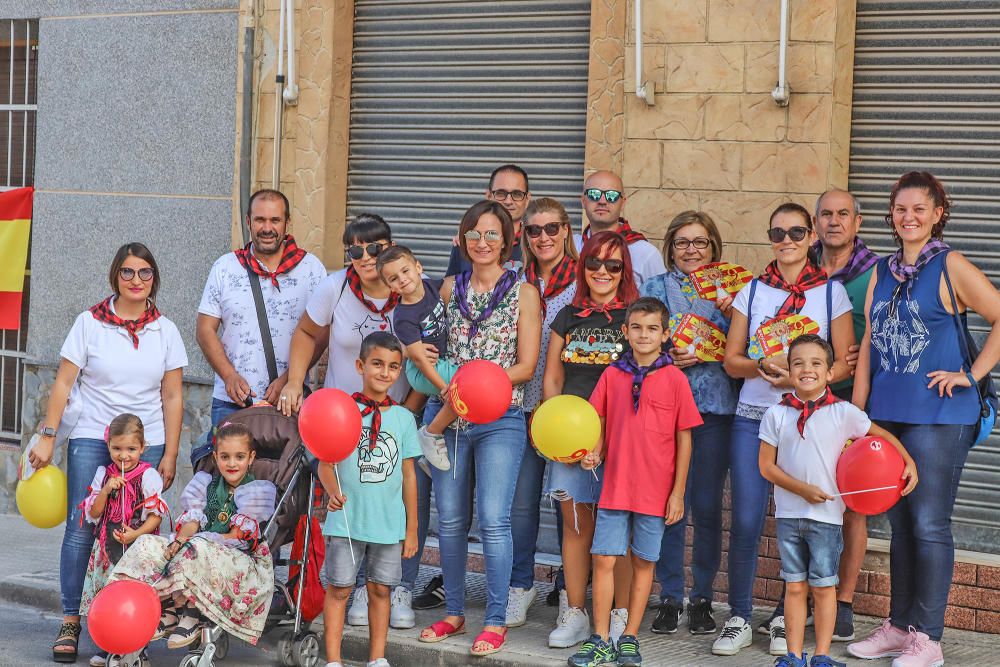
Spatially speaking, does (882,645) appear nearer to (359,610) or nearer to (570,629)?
(570,629)

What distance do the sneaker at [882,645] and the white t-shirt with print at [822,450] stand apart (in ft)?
2.68

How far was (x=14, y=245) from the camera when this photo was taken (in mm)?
10258

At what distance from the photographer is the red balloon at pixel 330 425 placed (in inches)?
219

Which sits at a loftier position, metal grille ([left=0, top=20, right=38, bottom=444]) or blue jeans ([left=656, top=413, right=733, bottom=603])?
metal grille ([left=0, top=20, right=38, bottom=444])

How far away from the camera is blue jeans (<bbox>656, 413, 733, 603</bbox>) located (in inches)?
248

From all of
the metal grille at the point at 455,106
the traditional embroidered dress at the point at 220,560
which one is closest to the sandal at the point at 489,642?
the traditional embroidered dress at the point at 220,560

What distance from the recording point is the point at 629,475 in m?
Answer: 5.86

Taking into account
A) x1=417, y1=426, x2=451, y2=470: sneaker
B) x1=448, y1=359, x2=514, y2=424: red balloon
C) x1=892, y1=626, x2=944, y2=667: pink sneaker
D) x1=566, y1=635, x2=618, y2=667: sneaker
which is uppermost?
x1=448, y1=359, x2=514, y2=424: red balloon

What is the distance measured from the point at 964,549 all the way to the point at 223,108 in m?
5.93

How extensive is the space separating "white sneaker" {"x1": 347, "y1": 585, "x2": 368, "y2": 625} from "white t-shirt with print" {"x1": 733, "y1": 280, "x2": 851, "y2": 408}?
2217 millimetres

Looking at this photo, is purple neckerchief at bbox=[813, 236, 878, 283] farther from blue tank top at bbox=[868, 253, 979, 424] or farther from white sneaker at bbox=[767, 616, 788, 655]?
white sneaker at bbox=[767, 616, 788, 655]

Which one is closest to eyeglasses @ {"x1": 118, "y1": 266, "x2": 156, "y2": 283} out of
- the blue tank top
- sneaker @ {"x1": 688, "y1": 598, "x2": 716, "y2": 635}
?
sneaker @ {"x1": 688, "y1": 598, "x2": 716, "y2": 635}

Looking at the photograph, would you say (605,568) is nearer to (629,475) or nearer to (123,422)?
(629,475)

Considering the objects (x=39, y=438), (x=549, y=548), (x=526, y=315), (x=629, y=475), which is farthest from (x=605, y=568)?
(x=39, y=438)
